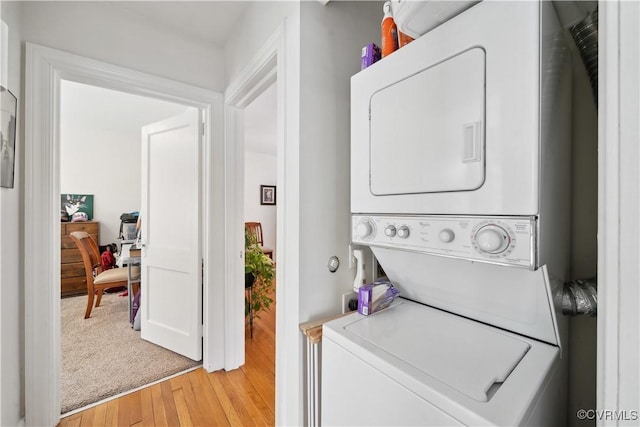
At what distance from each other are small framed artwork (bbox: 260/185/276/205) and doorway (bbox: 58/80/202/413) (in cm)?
232

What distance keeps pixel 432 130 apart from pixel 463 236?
0.33 m

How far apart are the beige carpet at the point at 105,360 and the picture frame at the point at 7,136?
1474 mm

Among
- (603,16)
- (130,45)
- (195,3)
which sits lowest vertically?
(603,16)

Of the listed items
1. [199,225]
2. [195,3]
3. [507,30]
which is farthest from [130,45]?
[507,30]

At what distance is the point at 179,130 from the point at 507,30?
2.23 m

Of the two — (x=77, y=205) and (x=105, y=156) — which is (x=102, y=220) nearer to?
(x=77, y=205)

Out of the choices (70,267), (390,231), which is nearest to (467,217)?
(390,231)

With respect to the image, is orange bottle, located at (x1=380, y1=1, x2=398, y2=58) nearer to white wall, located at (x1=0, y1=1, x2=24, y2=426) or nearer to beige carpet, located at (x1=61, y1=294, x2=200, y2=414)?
white wall, located at (x1=0, y1=1, x2=24, y2=426)

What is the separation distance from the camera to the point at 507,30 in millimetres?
647

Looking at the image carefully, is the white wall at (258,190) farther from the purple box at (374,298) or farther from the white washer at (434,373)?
the white washer at (434,373)

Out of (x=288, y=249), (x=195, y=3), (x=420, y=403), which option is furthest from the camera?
(x=195, y=3)

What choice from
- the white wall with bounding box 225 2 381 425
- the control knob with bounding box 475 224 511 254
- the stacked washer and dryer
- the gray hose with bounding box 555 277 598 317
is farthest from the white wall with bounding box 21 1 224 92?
the gray hose with bounding box 555 277 598 317

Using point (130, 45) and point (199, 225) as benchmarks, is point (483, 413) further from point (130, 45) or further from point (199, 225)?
point (130, 45)

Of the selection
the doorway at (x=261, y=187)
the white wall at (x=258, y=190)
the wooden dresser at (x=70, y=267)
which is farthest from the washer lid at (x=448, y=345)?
the white wall at (x=258, y=190)
